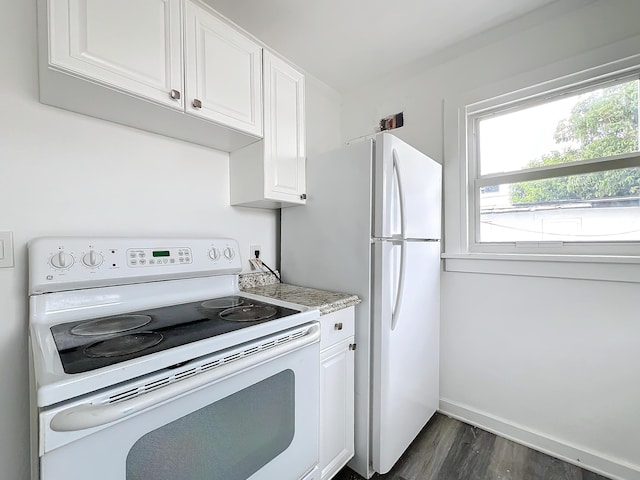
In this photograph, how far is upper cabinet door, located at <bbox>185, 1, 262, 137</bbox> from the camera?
3.83ft

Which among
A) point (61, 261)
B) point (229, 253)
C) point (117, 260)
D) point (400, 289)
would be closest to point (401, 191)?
point (400, 289)

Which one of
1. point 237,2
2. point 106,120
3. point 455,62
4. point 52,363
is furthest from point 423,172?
point 52,363

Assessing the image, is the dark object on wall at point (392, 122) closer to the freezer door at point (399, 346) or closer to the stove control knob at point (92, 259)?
the freezer door at point (399, 346)

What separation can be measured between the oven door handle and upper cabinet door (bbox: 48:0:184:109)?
1.01m

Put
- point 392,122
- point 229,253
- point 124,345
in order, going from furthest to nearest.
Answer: point 392,122 → point 229,253 → point 124,345

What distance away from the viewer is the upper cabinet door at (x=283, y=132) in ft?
4.81

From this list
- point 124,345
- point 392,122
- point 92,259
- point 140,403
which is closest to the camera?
point 140,403

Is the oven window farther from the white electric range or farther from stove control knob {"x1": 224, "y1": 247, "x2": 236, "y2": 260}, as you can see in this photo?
stove control knob {"x1": 224, "y1": 247, "x2": 236, "y2": 260}

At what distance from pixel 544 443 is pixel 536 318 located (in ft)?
2.32

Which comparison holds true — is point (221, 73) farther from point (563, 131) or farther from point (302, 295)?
point (563, 131)

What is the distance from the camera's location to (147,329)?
92cm

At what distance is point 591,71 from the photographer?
143 cm

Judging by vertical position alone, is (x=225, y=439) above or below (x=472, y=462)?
above

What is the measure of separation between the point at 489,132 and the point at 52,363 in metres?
2.39
